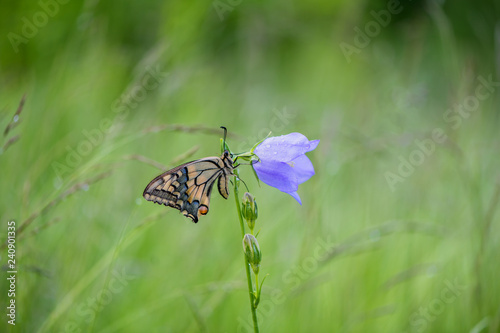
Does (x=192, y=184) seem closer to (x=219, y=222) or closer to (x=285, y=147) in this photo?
(x=285, y=147)

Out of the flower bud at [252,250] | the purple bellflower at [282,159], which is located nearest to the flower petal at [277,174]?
the purple bellflower at [282,159]

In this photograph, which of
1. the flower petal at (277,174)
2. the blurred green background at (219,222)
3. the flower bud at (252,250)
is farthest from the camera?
the blurred green background at (219,222)

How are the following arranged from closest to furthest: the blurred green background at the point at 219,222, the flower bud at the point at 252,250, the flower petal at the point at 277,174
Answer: the flower bud at the point at 252,250
the flower petal at the point at 277,174
the blurred green background at the point at 219,222

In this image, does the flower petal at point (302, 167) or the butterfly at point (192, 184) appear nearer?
the butterfly at point (192, 184)

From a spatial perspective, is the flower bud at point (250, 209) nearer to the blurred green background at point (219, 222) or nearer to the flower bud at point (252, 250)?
the flower bud at point (252, 250)

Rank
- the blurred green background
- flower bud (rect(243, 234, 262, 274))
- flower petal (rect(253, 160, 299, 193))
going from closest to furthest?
flower bud (rect(243, 234, 262, 274)) < flower petal (rect(253, 160, 299, 193)) < the blurred green background

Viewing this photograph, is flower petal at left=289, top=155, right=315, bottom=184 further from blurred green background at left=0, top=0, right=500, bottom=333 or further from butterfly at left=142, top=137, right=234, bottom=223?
blurred green background at left=0, top=0, right=500, bottom=333

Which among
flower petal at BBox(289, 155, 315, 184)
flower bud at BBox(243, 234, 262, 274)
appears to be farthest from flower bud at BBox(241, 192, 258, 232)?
flower petal at BBox(289, 155, 315, 184)
